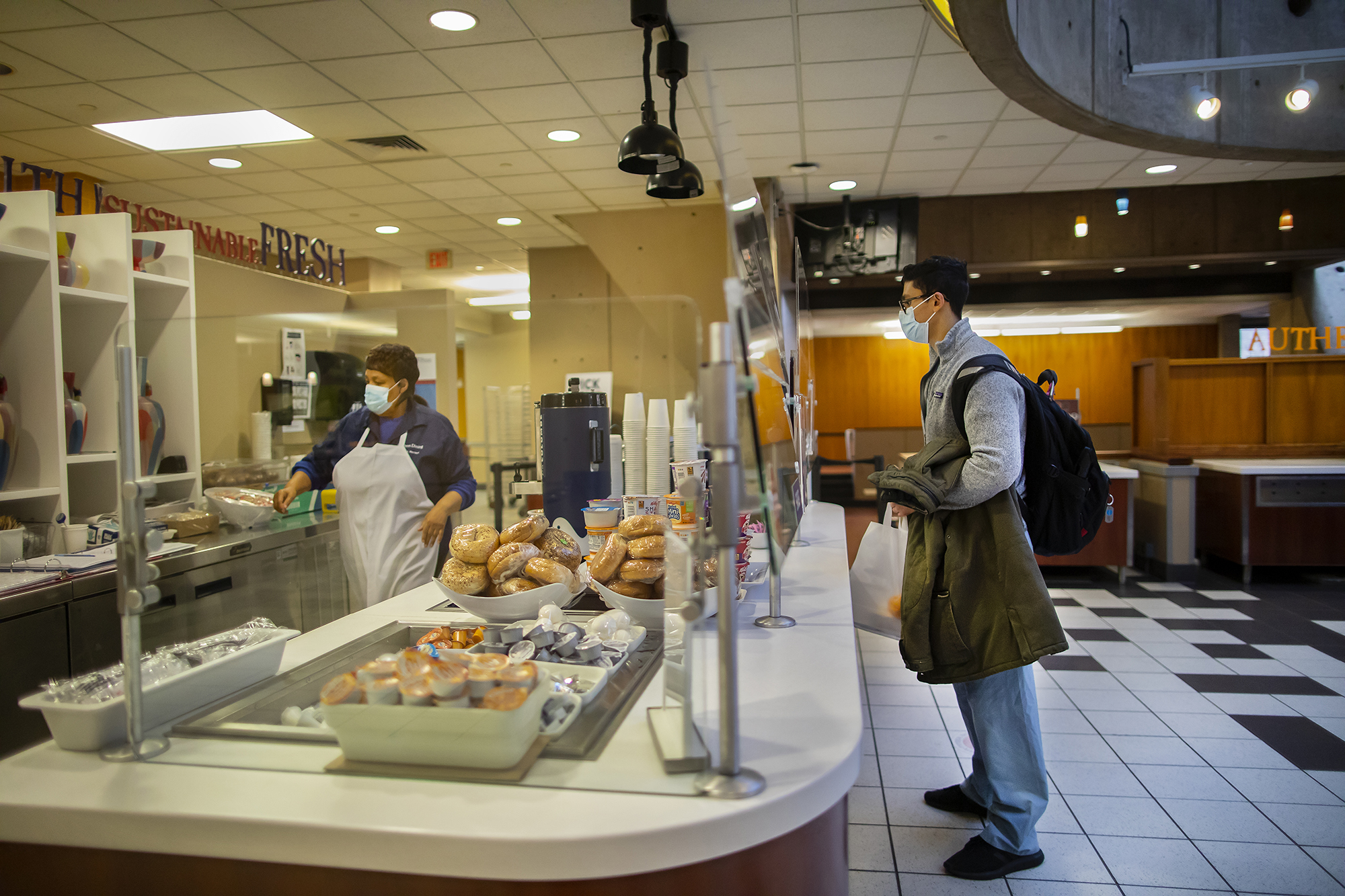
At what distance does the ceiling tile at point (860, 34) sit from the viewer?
3629 millimetres

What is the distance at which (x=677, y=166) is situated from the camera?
11.9 ft

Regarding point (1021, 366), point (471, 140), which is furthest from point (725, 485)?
point (1021, 366)

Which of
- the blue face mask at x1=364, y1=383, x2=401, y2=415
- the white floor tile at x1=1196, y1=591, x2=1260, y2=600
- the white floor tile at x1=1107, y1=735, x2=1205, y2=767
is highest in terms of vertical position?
the blue face mask at x1=364, y1=383, x2=401, y2=415

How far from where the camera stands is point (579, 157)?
5613mm

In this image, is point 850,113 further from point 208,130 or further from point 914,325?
point 208,130

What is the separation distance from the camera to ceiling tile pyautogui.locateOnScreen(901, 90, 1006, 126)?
452cm

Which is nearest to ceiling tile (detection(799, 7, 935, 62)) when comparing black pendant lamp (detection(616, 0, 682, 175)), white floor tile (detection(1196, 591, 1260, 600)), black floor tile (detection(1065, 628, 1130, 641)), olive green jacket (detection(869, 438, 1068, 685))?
black pendant lamp (detection(616, 0, 682, 175))

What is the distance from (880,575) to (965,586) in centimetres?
25

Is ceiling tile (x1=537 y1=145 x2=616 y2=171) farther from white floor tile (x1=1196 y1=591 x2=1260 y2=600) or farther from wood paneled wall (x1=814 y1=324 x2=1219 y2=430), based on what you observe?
wood paneled wall (x1=814 y1=324 x2=1219 y2=430)

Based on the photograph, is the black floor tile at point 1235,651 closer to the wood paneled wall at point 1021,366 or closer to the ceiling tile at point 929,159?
the ceiling tile at point 929,159

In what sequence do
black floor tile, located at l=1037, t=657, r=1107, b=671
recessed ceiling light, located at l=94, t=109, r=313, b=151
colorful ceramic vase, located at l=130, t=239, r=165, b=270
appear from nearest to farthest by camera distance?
colorful ceramic vase, located at l=130, t=239, r=165, b=270 < black floor tile, located at l=1037, t=657, r=1107, b=671 < recessed ceiling light, located at l=94, t=109, r=313, b=151

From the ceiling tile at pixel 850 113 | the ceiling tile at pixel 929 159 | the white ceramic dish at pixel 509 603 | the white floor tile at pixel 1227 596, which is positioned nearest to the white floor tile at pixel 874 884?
the white ceramic dish at pixel 509 603

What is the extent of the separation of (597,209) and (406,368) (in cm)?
597

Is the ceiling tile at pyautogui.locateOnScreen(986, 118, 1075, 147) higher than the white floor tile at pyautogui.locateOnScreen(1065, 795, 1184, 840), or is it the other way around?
the ceiling tile at pyautogui.locateOnScreen(986, 118, 1075, 147)
